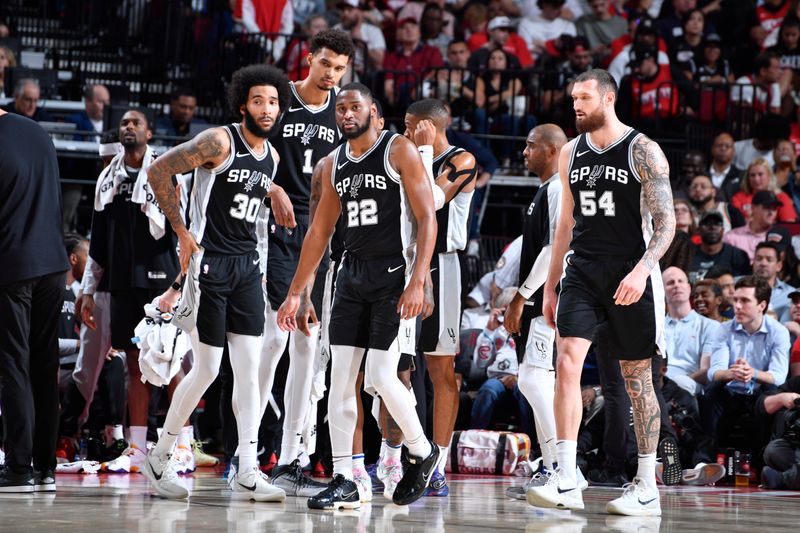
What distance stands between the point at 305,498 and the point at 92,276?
258 centimetres

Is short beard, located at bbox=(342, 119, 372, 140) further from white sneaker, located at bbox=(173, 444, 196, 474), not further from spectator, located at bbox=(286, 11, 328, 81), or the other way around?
spectator, located at bbox=(286, 11, 328, 81)

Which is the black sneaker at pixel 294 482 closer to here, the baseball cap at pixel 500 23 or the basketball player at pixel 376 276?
the basketball player at pixel 376 276

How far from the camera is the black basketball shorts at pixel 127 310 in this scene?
787 cm

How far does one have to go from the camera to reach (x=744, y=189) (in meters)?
12.1

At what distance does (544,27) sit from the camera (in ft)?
49.7

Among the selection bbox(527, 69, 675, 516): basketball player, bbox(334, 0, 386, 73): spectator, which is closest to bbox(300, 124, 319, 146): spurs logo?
bbox(527, 69, 675, 516): basketball player

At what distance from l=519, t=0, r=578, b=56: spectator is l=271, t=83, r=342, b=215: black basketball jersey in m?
8.45

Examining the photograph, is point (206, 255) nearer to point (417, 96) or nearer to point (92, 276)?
point (92, 276)

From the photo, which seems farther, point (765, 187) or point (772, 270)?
point (765, 187)

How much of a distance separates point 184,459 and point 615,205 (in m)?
3.36

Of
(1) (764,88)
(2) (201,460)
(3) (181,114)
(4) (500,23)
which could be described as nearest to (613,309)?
(2) (201,460)

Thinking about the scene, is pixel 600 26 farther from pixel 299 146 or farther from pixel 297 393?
pixel 297 393

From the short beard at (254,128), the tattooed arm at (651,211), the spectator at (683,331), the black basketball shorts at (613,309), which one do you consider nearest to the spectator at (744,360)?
the spectator at (683,331)

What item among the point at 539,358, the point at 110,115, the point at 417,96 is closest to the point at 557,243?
the point at 539,358
